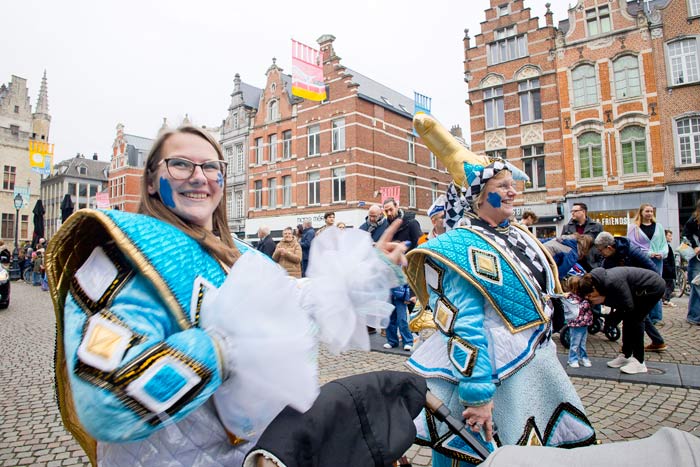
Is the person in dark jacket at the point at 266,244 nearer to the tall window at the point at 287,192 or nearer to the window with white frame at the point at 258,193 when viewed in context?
the tall window at the point at 287,192

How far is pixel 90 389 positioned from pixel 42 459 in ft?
10.1

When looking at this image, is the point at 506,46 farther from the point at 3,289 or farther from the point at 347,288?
the point at 347,288

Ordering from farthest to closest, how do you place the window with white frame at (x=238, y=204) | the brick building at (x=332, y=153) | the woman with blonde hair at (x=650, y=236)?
the window with white frame at (x=238, y=204) < the brick building at (x=332, y=153) < the woman with blonde hair at (x=650, y=236)

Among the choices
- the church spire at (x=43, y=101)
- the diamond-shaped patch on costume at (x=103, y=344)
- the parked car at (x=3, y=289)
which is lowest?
the parked car at (x=3, y=289)

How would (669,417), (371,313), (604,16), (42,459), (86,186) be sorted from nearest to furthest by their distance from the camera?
(371,313) < (42,459) < (669,417) < (604,16) < (86,186)

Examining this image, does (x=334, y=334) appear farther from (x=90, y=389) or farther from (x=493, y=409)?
(x=493, y=409)

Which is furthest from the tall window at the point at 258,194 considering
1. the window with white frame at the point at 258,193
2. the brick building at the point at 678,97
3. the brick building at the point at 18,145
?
the brick building at the point at 18,145

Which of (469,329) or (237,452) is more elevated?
(469,329)

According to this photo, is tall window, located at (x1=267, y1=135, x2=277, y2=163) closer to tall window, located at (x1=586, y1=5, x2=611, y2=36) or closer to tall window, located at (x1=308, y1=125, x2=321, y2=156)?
tall window, located at (x1=308, y1=125, x2=321, y2=156)

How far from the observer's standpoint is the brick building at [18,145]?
39625 millimetres

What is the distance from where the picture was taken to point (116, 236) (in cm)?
98

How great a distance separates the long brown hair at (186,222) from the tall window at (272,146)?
26018 mm

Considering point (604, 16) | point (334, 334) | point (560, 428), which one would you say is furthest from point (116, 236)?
point (604, 16)

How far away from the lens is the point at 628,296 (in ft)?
14.1
